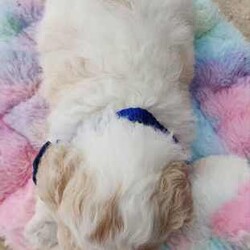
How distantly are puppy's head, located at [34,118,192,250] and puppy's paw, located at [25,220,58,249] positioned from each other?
225mm

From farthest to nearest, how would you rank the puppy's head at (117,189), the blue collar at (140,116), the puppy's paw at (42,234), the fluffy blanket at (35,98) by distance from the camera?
the fluffy blanket at (35,98) < the puppy's paw at (42,234) < the blue collar at (140,116) < the puppy's head at (117,189)

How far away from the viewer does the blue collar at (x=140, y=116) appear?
1.93m

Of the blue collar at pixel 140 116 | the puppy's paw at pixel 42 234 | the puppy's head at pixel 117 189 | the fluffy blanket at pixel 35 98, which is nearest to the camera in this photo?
the puppy's head at pixel 117 189

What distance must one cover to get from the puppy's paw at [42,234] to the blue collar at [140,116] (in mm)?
417

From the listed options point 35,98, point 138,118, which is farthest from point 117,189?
A: point 35,98

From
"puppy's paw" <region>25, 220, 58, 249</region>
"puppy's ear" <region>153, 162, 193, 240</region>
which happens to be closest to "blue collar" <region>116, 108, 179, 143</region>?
"puppy's ear" <region>153, 162, 193, 240</region>

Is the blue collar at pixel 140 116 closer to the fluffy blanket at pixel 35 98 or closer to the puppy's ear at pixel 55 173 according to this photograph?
the puppy's ear at pixel 55 173

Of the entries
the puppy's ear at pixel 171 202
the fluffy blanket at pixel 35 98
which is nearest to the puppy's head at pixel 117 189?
the puppy's ear at pixel 171 202

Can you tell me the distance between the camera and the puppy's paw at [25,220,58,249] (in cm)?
208

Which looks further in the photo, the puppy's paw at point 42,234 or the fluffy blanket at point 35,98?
the fluffy blanket at point 35,98

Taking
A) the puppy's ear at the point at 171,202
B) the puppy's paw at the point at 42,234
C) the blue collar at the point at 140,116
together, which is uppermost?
the blue collar at the point at 140,116

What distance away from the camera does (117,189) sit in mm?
1731

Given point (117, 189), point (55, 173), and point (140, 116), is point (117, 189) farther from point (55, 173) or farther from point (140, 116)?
point (140, 116)

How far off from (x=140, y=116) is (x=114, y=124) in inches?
3.8
